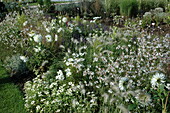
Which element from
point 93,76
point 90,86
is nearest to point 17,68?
point 90,86

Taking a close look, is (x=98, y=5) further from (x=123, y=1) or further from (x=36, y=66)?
(x=36, y=66)

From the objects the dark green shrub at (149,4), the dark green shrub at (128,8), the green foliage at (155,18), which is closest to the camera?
the green foliage at (155,18)

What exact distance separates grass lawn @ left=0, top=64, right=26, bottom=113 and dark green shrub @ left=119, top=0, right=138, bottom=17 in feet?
22.7

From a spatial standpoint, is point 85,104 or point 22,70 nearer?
point 85,104

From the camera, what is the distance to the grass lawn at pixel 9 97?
156 inches

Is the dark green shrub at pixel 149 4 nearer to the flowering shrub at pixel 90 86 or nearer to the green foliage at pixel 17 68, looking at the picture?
the flowering shrub at pixel 90 86

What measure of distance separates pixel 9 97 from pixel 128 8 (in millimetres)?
7482

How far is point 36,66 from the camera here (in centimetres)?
511

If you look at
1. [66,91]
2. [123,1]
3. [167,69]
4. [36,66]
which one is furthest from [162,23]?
[66,91]

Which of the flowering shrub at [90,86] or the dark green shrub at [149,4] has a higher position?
the dark green shrub at [149,4]

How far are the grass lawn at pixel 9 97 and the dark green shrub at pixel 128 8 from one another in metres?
6.93

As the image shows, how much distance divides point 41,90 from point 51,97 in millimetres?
313

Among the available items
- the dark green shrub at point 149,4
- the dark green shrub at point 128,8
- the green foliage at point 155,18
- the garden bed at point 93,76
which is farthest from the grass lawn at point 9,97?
the dark green shrub at point 149,4

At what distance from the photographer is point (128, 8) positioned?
10.1 meters
